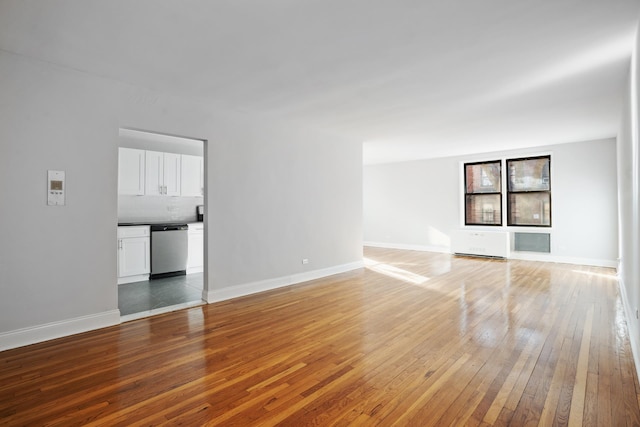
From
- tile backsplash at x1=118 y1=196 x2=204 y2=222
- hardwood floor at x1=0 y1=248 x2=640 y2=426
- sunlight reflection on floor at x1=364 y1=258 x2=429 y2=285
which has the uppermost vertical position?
tile backsplash at x1=118 y1=196 x2=204 y2=222

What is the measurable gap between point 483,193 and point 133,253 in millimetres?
7933

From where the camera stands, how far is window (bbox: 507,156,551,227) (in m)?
7.53

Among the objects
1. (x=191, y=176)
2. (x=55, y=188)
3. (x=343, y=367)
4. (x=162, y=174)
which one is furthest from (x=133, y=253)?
(x=343, y=367)

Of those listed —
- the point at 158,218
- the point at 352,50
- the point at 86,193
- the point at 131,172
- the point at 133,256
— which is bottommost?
the point at 133,256

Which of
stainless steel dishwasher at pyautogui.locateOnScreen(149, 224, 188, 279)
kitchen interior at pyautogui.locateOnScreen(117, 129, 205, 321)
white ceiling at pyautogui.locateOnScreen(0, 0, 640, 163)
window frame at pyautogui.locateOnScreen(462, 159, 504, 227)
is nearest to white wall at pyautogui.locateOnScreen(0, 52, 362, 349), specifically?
white ceiling at pyautogui.locateOnScreen(0, 0, 640, 163)

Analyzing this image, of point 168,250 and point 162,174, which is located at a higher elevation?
point 162,174

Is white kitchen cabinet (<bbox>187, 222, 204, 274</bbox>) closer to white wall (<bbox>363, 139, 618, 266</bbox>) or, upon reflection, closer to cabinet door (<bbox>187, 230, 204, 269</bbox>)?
cabinet door (<bbox>187, 230, 204, 269</bbox>)

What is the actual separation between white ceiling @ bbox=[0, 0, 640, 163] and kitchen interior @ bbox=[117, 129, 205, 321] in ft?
7.00

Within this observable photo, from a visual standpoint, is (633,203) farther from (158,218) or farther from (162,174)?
(158,218)

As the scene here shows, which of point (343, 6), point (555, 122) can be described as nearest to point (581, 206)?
point (555, 122)

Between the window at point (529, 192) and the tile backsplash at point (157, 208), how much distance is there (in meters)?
7.26

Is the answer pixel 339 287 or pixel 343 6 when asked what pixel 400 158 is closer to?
pixel 339 287

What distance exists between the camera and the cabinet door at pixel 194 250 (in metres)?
6.21

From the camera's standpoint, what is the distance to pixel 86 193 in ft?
11.1
